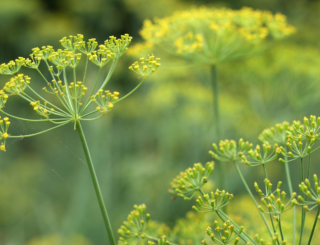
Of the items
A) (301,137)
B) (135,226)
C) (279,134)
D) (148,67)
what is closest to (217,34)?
(279,134)

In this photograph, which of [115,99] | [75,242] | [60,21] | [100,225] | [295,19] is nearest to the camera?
[115,99]

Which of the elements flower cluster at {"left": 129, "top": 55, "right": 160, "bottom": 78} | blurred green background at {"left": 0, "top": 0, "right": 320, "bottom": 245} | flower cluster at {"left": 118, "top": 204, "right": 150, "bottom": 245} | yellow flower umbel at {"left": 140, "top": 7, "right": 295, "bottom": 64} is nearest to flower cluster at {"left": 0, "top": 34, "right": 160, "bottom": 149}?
flower cluster at {"left": 129, "top": 55, "right": 160, "bottom": 78}

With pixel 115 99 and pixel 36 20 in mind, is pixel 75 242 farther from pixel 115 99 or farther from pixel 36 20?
pixel 36 20

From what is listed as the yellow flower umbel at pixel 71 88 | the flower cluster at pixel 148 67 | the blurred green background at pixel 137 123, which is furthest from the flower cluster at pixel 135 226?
the flower cluster at pixel 148 67

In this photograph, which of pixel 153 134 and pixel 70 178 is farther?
pixel 153 134

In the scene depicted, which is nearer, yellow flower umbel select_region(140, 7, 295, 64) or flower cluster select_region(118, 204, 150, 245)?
flower cluster select_region(118, 204, 150, 245)

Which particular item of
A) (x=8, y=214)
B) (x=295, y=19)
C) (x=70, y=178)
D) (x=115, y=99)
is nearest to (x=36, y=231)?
(x=70, y=178)

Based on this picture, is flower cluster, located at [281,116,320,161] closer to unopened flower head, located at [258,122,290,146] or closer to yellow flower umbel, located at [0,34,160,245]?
unopened flower head, located at [258,122,290,146]

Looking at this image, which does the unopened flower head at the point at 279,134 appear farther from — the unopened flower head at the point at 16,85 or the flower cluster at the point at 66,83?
the unopened flower head at the point at 16,85
